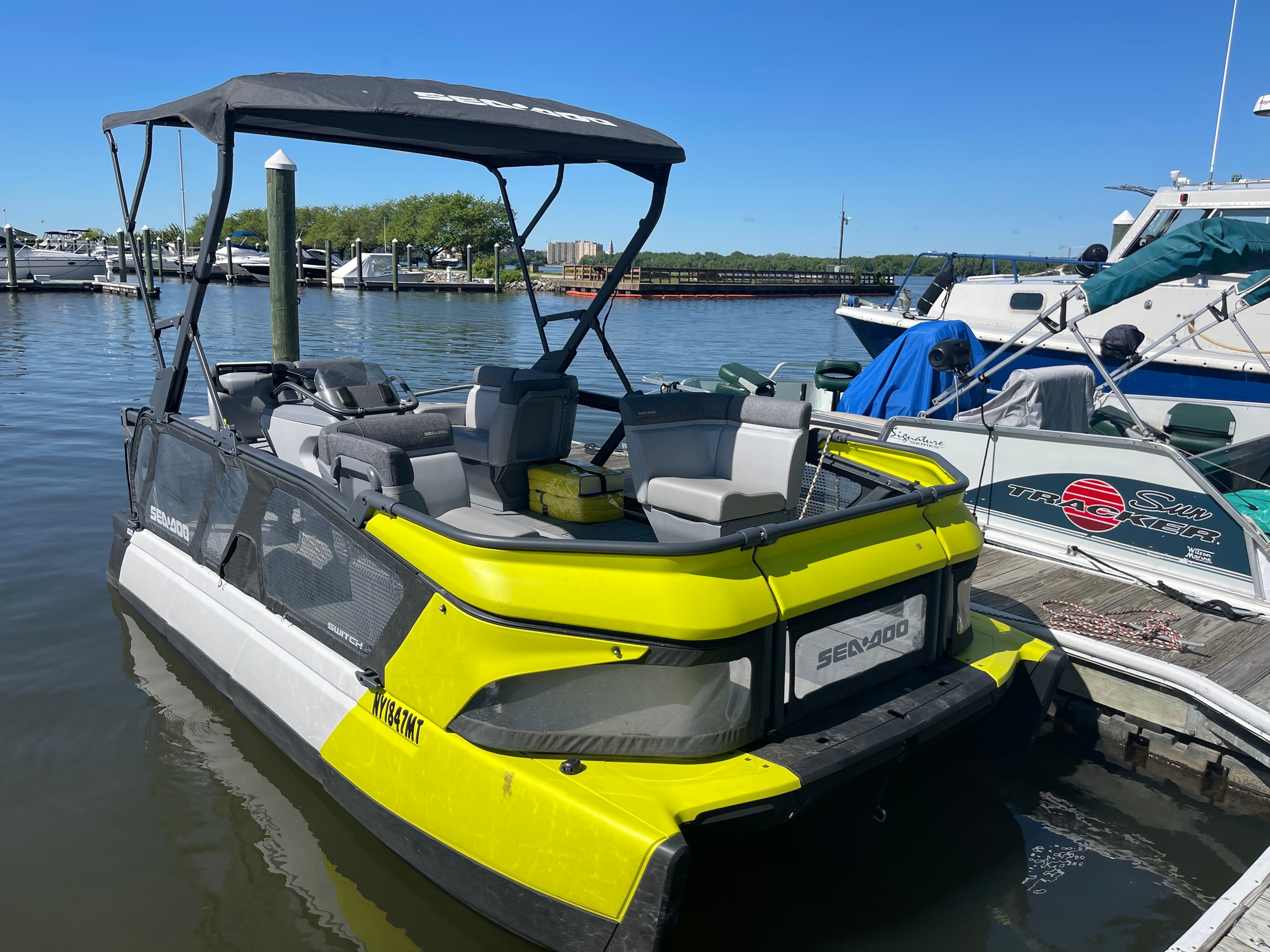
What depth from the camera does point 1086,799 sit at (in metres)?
4.25

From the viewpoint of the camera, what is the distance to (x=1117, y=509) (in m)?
5.68

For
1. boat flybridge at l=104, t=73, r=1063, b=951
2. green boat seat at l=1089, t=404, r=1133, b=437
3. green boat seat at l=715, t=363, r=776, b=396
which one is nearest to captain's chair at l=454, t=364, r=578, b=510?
boat flybridge at l=104, t=73, r=1063, b=951

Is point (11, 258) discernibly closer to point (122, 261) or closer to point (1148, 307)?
point (122, 261)

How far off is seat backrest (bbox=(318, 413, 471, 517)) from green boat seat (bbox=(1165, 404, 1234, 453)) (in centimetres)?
553

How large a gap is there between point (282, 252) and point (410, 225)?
68.3m

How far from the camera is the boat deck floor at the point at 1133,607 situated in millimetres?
4395

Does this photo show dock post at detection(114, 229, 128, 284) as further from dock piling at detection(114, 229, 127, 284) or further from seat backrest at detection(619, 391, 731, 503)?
seat backrest at detection(619, 391, 731, 503)

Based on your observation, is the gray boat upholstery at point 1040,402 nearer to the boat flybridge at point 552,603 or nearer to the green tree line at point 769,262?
the boat flybridge at point 552,603

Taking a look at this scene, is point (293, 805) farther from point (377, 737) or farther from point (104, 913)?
point (377, 737)

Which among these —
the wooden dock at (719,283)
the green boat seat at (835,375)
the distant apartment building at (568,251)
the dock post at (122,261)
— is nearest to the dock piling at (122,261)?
the dock post at (122,261)

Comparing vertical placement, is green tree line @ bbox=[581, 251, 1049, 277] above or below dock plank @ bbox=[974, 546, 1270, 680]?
above

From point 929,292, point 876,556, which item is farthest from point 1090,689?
point 929,292

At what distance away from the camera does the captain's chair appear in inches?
193

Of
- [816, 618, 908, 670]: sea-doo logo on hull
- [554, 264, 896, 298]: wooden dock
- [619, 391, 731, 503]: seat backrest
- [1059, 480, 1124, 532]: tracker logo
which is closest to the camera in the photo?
[816, 618, 908, 670]: sea-doo logo on hull
